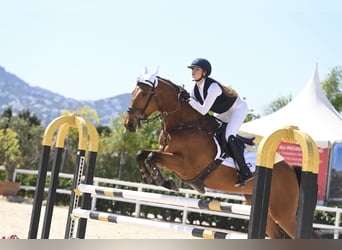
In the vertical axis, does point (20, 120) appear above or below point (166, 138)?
above

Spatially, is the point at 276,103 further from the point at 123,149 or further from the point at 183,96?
the point at 183,96

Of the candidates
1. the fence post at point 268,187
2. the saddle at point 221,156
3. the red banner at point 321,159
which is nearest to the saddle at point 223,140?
the saddle at point 221,156

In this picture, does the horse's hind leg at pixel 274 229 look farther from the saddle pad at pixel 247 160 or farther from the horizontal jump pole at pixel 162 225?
the horizontal jump pole at pixel 162 225

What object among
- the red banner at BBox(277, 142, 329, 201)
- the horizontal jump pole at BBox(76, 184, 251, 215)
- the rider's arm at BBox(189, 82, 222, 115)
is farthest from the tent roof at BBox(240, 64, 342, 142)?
the horizontal jump pole at BBox(76, 184, 251, 215)

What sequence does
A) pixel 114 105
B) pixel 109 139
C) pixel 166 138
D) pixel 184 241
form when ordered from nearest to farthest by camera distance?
pixel 184 241 → pixel 166 138 → pixel 109 139 → pixel 114 105

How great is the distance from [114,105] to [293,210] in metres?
181

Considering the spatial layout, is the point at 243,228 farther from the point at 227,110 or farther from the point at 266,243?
the point at 266,243

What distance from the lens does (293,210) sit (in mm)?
4848

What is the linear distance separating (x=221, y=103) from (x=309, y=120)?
24.8ft

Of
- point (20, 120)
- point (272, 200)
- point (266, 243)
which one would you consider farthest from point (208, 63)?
point (20, 120)

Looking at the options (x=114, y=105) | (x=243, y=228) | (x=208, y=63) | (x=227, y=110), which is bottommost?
(x=243, y=228)

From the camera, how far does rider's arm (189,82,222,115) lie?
4684 mm

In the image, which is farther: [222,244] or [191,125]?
[191,125]

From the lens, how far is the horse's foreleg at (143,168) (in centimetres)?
435
